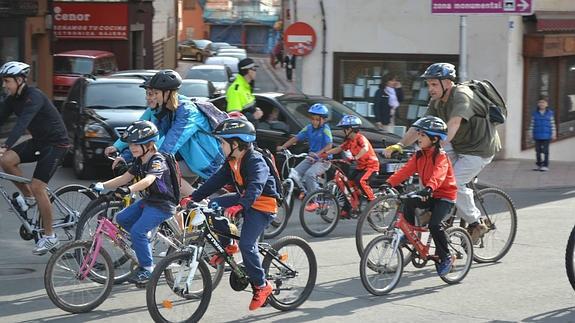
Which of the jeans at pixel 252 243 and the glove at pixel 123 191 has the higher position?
the glove at pixel 123 191

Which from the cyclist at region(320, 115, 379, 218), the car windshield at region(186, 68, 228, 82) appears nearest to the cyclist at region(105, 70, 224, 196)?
the cyclist at region(320, 115, 379, 218)

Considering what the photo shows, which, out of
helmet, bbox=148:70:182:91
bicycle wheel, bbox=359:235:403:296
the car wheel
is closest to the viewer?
bicycle wheel, bbox=359:235:403:296

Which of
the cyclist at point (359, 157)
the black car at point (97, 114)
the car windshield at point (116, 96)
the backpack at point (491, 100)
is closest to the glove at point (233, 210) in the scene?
the backpack at point (491, 100)

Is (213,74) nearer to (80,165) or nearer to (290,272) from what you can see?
(80,165)

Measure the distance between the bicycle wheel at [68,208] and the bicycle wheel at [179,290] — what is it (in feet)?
8.20

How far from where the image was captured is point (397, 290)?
8.56 m

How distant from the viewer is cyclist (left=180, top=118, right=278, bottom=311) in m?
7.21

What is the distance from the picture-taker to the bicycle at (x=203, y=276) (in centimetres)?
689

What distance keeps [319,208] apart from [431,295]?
3.19 m

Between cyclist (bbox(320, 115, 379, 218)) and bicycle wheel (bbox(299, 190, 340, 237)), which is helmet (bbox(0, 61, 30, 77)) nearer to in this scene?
bicycle wheel (bbox(299, 190, 340, 237))

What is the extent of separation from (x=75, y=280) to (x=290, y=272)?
163 centimetres

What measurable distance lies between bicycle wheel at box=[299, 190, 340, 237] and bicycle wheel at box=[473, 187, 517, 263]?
220 centimetres

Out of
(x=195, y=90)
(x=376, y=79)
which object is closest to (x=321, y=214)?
(x=376, y=79)

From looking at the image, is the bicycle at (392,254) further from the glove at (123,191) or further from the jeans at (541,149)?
the jeans at (541,149)
